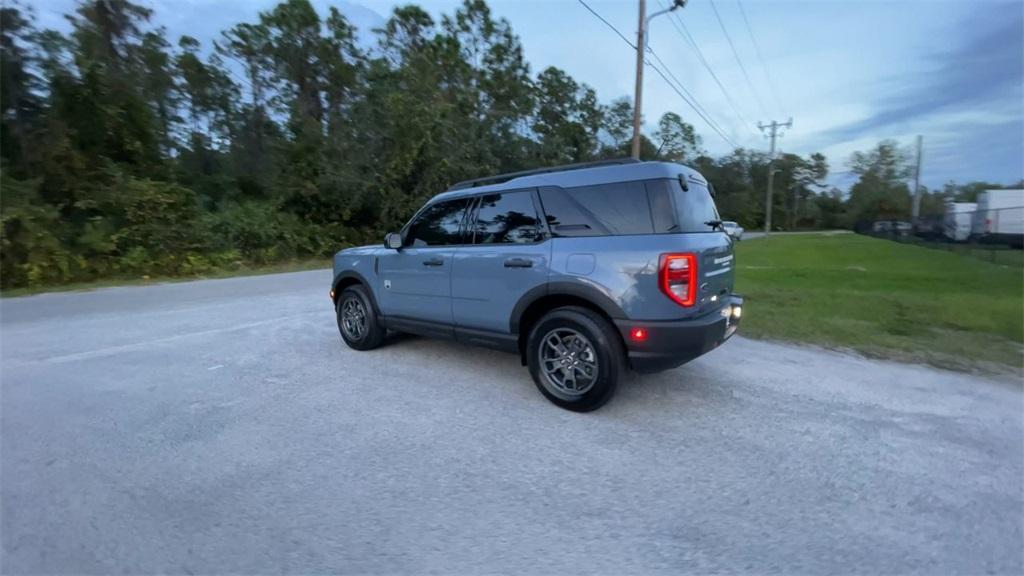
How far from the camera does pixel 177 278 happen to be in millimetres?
15180

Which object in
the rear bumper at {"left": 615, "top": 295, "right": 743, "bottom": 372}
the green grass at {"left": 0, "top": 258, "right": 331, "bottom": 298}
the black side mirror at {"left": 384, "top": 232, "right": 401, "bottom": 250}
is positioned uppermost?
the black side mirror at {"left": 384, "top": 232, "right": 401, "bottom": 250}

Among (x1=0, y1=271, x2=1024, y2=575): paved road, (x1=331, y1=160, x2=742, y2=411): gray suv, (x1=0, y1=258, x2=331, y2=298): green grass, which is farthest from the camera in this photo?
(x1=0, y1=258, x2=331, y2=298): green grass

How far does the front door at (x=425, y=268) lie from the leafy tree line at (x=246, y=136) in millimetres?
2810

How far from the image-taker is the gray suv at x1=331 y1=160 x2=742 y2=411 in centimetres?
370

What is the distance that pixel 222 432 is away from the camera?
3682mm

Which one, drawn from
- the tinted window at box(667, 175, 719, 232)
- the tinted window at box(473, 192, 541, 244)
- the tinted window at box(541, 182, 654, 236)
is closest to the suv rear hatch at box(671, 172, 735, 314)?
the tinted window at box(667, 175, 719, 232)

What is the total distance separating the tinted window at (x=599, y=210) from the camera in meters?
3.85

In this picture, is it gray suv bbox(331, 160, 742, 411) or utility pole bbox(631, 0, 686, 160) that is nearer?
gray suv bbox(331, 160, 742, 411)

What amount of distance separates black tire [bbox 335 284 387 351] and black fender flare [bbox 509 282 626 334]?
81.3 inches

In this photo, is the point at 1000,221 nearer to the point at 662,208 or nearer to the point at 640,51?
the point at 640,51

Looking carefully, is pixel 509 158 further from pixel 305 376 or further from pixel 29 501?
pixel 29 501

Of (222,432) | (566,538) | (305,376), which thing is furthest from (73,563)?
(305,376)

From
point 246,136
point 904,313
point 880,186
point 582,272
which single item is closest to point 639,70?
point 904,313

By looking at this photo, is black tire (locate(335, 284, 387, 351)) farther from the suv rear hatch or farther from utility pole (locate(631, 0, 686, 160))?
utility pole (locate(631, 0, 686, 160))
